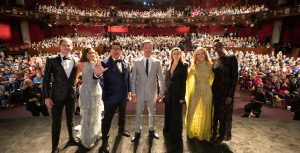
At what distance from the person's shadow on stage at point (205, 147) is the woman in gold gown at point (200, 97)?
3.7 inches

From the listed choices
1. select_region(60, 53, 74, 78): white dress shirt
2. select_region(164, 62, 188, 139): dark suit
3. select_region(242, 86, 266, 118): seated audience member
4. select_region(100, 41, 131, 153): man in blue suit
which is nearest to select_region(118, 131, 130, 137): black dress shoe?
select_region(100, 41, 131, 153): man in blue suit

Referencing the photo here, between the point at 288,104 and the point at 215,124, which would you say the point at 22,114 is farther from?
the point at 288,104

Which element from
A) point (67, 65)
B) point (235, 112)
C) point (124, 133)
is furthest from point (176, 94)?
point (235, 112)

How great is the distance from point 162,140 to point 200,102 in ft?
3.13

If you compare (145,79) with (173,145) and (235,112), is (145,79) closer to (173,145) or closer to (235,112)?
(173,145)

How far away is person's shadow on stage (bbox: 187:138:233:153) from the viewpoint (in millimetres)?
3391

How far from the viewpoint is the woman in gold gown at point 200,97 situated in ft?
11.5

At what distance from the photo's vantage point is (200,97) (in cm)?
359

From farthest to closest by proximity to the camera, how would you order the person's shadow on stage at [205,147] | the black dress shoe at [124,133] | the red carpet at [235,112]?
the red carpet at [235,112]
the black dress shoe at [124,133]
the person's shadow on stage at [205,147]

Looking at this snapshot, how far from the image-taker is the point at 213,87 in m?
3.53

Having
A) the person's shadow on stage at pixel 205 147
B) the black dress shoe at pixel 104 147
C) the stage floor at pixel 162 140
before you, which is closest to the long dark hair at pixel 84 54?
the black dress shoe at pixel 104 147

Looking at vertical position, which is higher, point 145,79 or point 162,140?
point 145,79

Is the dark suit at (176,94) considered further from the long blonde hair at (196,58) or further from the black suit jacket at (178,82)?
the long blonde hair at (196,58)

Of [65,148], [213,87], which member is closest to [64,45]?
[65,148]
